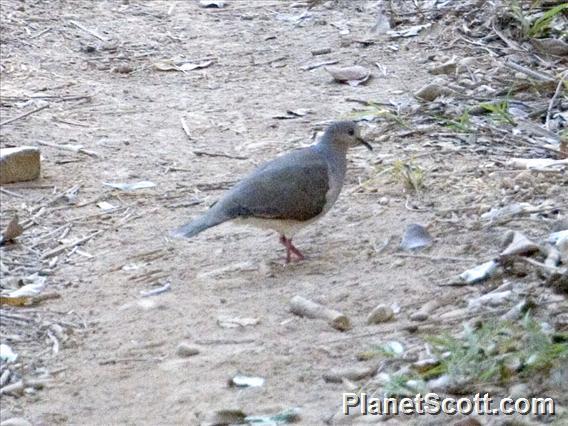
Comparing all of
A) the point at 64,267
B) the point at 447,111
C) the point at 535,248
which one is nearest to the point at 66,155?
the point at 64,267

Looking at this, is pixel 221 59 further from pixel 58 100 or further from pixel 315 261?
pixel 315 261

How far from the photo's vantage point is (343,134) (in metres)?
5.38

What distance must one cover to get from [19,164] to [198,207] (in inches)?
37.2

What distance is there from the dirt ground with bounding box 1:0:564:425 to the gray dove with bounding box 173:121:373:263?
17cm

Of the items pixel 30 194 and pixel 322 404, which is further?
pixel 30 194

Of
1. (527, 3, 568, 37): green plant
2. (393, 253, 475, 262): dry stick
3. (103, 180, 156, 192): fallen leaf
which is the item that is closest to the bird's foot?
(393, 253, 475, 262): dry stick

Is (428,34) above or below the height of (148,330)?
below

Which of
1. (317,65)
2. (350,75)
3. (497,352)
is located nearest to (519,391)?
(497,352)

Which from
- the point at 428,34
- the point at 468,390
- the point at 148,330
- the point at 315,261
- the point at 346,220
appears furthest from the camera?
the point at 428,34

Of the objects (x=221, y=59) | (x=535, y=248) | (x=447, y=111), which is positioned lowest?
(x=221, y=59)

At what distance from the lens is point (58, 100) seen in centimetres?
736

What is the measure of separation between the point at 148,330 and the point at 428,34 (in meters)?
4.59

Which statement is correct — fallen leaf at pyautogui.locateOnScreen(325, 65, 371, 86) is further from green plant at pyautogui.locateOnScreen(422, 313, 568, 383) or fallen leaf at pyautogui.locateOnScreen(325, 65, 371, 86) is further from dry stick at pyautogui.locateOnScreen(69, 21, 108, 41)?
green plant at pyautogui.locateOnScreen(422, 313, 568, 383)

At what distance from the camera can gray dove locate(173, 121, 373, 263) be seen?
488 centimetres
